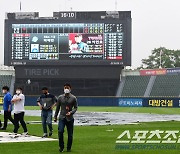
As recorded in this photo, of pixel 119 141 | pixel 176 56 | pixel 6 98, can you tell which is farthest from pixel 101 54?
pixel 176 56

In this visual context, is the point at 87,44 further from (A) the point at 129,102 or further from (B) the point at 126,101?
(A) the point at 129,102

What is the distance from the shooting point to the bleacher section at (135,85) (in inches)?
2726

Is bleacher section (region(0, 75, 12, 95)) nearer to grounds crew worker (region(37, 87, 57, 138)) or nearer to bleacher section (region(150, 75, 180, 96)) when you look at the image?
bleacher section (region(150, 75, 180, 96))

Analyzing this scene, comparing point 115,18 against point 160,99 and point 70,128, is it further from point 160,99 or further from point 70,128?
point 70,128

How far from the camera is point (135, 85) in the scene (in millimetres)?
71250

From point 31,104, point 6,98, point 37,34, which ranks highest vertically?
point 37,34

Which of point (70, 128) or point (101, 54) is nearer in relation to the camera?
point (70, 128)

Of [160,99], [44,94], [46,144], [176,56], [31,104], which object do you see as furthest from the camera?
[176,56]

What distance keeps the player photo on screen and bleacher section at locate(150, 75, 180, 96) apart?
12.6 meters

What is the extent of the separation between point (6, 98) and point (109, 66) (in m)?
41.9

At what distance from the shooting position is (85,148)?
15258mm

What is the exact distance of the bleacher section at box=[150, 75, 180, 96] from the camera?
68.8 meters

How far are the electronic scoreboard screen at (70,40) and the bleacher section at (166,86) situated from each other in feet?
34.3

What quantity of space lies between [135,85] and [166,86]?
160 inches
